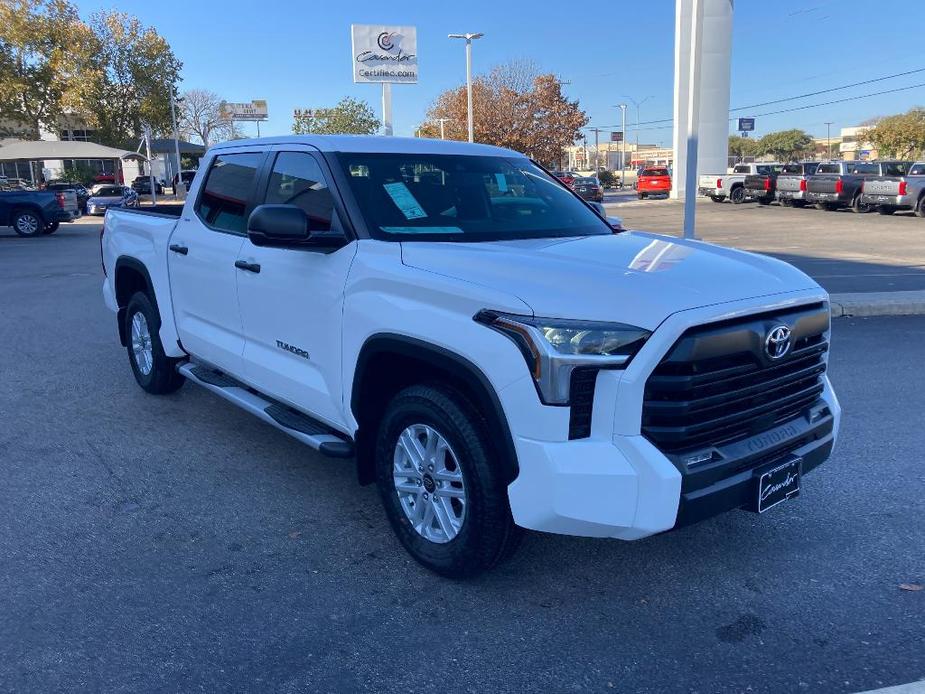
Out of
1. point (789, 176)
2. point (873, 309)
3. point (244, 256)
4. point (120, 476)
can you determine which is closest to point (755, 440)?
point (244, 256)

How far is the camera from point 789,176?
3291 centimetres

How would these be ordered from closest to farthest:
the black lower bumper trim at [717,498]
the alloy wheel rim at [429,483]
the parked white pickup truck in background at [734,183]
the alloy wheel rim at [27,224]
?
the black lower bumper trim at [717,498]
the alloy wheel rim at [429,483]
the alloy wheel rim at [27,224]
the parked white pickup truck in background at [734,183]

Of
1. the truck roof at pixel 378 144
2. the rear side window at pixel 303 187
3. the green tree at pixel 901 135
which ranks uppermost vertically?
the green tree at pixel 901 135

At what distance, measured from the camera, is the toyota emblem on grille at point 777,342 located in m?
3.13

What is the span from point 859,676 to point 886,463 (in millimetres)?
2341

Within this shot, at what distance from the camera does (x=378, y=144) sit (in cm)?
442

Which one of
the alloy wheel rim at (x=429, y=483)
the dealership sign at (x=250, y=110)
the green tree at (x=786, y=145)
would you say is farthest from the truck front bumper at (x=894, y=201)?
the green tree at (x=786, y=145)

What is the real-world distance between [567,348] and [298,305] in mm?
1722

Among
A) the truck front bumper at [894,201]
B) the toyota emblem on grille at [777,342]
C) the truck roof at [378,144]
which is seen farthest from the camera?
the truck front bumper at [894,201]

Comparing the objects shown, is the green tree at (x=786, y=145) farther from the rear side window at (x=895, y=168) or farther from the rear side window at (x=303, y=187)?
the rear side window at (x=303, y=187)

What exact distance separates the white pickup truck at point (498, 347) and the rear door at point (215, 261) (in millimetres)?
27

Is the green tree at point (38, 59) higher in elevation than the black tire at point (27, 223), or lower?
higher

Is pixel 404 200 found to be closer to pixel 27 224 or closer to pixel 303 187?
pixel 303 187

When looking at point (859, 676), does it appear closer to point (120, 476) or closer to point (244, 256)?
point (244, 256)
